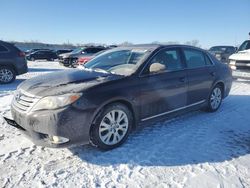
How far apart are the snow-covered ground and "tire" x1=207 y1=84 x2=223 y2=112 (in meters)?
0.97

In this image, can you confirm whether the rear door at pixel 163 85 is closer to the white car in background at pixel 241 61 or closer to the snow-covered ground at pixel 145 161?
the snow-covered ground at pixel 145 161

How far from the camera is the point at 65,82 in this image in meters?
3.99

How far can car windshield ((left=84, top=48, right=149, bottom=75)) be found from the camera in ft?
14.6

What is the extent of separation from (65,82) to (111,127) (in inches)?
37.8

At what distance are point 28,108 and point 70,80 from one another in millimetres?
762

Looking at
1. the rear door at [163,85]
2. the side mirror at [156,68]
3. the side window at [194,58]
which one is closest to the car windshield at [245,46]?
the side window at [194,58]

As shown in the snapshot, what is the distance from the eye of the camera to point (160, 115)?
466 centimetres

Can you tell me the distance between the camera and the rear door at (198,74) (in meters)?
5.26

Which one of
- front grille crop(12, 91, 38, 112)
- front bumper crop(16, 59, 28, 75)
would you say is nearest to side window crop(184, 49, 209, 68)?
front grille crop(12, 91, 38, 112)

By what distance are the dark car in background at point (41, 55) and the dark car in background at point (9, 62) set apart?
20.7 m

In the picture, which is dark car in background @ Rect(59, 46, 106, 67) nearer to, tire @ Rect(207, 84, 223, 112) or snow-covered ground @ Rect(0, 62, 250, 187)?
tire @ Rect(207, 84, 223, 112)

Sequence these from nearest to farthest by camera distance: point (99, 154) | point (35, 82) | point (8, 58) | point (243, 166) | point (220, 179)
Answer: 1. point (220, 179)
2. point (243, 166)
3. point (99, 154)
4. point (35, 82)
5. point (8, 58)

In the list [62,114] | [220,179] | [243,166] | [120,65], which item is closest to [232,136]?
[243,166]

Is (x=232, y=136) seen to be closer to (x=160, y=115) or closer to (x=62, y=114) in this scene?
(x=160, y=115)
